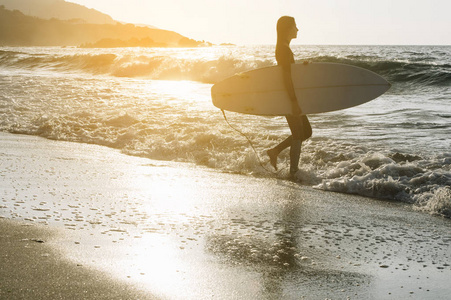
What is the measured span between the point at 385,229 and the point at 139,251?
1.96 metres

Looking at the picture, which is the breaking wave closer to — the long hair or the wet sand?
the long hair

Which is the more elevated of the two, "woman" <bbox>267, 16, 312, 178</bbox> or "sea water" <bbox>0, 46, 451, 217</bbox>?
"woman" <bbox>267, 16, 312, 178</bbox>

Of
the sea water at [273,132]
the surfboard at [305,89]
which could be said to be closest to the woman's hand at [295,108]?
the surfboard at [305,89]

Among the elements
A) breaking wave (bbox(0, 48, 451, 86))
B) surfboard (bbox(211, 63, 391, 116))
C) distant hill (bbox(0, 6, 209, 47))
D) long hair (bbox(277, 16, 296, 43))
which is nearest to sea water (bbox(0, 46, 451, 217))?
surfboard (bbox(211, 63, 391, 116))

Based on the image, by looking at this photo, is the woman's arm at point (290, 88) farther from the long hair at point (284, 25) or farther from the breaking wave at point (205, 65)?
the breaking wave at point (205, 65)

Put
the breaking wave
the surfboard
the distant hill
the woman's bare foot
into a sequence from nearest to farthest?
the woman's bare foot → the surfboard → the breaking wave → the distant hill

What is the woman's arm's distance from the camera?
6.12 m

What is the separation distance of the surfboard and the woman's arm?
8.6 inches

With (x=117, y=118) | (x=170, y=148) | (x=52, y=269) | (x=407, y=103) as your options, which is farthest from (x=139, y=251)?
(x=407, y=103)

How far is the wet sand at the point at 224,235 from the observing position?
9.57 ft

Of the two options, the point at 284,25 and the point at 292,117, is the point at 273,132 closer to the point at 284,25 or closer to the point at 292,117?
the point at 292,117

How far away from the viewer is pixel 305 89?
6.68 metres

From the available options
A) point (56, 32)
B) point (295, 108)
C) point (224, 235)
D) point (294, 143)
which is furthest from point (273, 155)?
point (56, 32)

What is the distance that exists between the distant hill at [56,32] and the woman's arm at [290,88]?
399 feet
